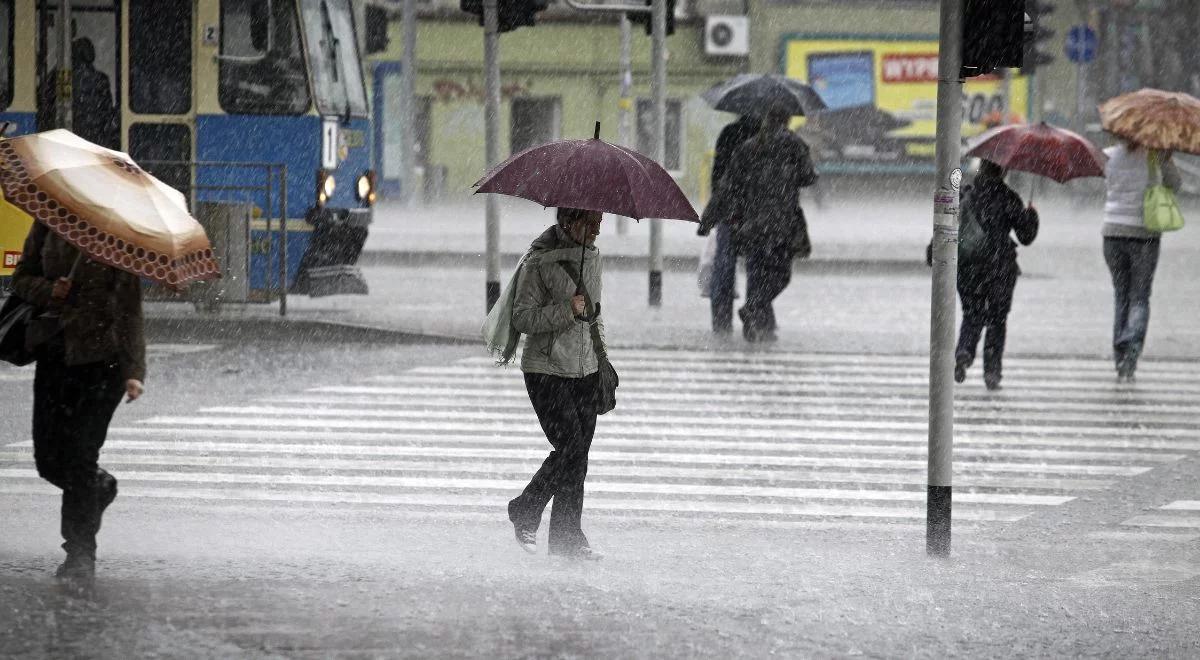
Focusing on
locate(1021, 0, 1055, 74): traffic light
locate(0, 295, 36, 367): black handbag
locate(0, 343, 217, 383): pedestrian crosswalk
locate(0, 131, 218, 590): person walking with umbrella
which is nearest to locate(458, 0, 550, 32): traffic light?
locate(0, 343, 217, 383): pedestrian crosswalk

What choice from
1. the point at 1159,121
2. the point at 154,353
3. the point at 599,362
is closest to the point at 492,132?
the point at 154,353

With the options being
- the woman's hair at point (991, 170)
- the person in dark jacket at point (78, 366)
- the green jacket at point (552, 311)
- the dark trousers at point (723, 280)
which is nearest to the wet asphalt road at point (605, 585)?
the person in dark jacket at point (78, 366)

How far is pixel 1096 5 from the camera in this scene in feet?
130

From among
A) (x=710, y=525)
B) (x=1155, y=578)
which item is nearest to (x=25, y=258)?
(x=710, y=525)

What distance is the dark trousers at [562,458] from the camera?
711cm

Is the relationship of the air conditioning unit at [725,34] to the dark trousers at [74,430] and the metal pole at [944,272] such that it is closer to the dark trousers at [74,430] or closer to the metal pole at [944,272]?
the metal pole at [944,272]

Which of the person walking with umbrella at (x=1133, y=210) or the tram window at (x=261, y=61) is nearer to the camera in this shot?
the person walking with umbrella at (x=1133, y=210)

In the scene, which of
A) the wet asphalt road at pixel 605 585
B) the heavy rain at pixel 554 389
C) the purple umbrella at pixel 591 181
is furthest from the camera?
the purple umbrella at pixel 591 181

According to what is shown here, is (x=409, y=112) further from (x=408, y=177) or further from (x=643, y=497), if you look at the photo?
(x=643, y=497)

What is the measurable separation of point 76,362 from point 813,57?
35.1 meters

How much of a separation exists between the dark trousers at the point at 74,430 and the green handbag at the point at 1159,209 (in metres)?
8.07

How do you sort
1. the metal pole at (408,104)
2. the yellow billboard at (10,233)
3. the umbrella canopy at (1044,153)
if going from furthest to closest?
the metal pole at (408,104), the yellow billboard at (10,233), the umbrella canopy at (1044,153)

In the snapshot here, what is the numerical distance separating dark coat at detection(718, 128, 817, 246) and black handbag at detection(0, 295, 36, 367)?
28.7 feet

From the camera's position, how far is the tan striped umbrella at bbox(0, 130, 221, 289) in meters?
6.24
